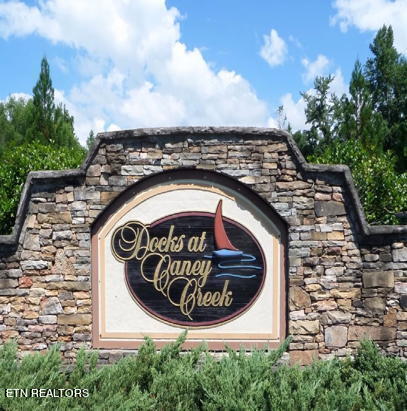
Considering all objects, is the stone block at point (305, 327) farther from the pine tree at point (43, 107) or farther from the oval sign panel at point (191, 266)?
the pine tree at point (43, 107)

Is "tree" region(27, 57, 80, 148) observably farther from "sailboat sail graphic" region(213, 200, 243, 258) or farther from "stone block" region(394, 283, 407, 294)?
"stone block" region(394, 283, 407, 294)

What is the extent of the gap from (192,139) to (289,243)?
7.22 ft

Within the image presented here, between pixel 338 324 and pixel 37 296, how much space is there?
4.68 meters

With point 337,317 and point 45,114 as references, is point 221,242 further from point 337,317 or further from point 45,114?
point 45,114

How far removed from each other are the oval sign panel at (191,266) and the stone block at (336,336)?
125 centimetres

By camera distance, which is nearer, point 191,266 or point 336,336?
point 336,336

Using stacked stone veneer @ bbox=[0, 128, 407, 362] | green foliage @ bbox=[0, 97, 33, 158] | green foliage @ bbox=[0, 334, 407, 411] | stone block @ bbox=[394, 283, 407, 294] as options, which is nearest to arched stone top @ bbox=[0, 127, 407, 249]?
stacked stone veneer @ bbox=[0, 128, 407, 362]

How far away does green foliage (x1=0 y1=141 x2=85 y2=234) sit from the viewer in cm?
1184

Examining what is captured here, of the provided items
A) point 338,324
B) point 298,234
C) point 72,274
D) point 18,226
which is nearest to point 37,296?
point 72,274

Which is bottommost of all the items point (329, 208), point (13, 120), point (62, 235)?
point (62, 235)

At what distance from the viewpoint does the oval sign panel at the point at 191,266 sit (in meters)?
6.83

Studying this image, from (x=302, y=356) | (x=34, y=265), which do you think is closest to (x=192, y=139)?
(x=34, y=265)

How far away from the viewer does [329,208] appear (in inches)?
266

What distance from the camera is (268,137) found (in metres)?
6.81
